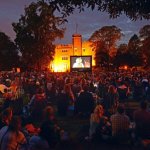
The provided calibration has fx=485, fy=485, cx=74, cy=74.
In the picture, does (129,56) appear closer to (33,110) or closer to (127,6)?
(33,110)

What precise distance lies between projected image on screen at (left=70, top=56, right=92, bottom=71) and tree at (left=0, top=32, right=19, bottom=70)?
158 feet

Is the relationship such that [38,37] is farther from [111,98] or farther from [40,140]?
[40,140]

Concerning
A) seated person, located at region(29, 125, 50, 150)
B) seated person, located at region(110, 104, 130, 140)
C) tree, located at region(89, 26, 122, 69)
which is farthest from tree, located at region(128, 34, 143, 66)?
seated person, located at region(29, 125, 50, 150)

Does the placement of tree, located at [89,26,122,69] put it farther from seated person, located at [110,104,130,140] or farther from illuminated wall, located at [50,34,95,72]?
seated person, located at [110,104,130,140]

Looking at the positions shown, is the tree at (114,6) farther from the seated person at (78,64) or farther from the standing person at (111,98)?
the seated person at (78,64)

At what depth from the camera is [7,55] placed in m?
90.3

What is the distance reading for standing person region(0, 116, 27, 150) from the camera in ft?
27.7

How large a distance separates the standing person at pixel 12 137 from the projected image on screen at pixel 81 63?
29.3 metres

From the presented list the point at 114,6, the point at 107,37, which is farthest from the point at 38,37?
the point at 114,6

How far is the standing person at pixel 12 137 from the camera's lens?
27.7ft

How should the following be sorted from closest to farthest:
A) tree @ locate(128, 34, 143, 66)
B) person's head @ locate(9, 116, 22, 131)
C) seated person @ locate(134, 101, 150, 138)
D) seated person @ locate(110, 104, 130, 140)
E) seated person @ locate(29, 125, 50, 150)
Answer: person's head @ locate(9, 116, 22, 131), seated person @ locate(29, 125, 50, 150), seated person @ locate(134, 101, 150, 138), seated person @ locate(110, 104, 130, 140), tree @ locate(128, 34, 143, 66)

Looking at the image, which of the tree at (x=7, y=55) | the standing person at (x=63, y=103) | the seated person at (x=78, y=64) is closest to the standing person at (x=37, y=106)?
the standing person at (x=63, y=103)

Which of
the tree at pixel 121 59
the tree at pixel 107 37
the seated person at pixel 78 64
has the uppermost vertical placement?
the tree at pixel 107 37

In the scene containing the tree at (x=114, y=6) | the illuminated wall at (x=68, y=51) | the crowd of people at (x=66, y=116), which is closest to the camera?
the tree at (x=114, y=6)
